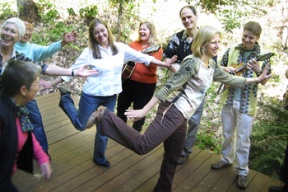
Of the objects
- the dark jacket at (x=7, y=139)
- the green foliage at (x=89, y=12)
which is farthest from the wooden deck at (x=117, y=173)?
the green foliage at (x=89, y=12)

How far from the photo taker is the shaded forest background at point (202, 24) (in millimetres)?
4531

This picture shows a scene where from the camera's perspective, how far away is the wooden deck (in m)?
2.83

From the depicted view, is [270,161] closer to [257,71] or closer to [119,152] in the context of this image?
[257,71]

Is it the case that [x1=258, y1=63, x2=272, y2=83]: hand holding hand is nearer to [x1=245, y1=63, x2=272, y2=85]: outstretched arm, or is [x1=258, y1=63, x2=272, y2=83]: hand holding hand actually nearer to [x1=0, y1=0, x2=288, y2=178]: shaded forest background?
[x1=245, y1=63, x2=272, y2=85]: outstretched arm

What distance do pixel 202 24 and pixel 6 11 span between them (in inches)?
261

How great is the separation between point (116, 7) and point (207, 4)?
275 centimetres

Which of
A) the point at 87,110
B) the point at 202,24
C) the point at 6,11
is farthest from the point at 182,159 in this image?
the point at 6,11

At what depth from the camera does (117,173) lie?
309 centimetres

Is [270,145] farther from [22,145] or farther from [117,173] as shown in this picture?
[22,145]

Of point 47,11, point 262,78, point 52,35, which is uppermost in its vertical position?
point 47,11

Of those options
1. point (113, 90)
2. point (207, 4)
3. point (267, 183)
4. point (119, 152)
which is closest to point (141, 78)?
point (113, 90)

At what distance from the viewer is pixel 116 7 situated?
8.16 m

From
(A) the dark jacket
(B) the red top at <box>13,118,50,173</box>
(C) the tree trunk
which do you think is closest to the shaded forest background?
(C) the tree trunk

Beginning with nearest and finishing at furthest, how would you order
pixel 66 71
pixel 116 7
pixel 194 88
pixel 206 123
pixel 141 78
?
pixel 194 88, pixel 66 71, pixel 141 78, pixel 206 123, pixel 116 7
